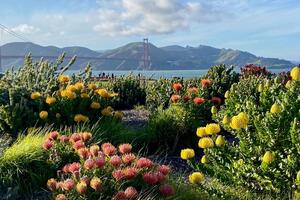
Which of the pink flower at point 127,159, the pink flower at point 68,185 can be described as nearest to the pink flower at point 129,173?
the pink flower at point 127,159

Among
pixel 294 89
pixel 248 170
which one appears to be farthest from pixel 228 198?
pixel 294 89

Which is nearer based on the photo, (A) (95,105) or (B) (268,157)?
(B) (268,157)

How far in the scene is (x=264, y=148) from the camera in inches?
157

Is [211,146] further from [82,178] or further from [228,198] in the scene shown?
[82,178]

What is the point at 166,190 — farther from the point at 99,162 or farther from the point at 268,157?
the point at 268,157

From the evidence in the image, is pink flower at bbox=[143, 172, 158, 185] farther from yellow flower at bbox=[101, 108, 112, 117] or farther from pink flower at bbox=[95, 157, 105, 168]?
yellow flower at bbox=[101, 108, 112, 117]

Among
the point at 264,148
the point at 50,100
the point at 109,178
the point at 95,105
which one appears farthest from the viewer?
the point at 95,105

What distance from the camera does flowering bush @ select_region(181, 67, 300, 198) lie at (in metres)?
3.79

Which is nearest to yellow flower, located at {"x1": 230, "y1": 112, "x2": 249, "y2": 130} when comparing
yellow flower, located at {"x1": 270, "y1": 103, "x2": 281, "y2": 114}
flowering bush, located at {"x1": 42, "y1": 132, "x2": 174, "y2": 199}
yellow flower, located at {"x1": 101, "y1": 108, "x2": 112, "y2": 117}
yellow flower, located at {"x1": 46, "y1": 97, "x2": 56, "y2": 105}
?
yellow flower, located at {"x1": 270, "y1": 103, "x2": 281, "y2": 114}

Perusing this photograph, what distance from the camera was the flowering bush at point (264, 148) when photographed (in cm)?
379

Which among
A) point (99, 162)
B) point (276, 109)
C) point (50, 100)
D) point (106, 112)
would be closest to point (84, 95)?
point (106, 112)

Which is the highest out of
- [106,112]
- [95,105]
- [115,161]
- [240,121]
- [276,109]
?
[276,109]

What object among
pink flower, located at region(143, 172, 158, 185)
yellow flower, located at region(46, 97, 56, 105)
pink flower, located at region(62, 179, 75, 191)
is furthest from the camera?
yellow flower, located at region(46, 97, 56, 105)

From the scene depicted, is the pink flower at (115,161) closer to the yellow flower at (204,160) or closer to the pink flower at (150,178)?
the pink flower at (150,178)
